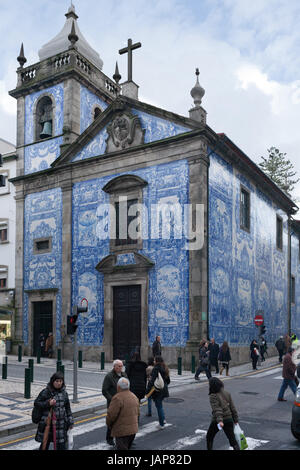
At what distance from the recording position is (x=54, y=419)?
6738 millimetres

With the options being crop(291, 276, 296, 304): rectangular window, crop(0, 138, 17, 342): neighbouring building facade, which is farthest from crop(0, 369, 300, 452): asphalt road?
crop(291, 276, 296, 304): rectangular window

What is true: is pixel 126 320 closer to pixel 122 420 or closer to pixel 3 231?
pixel 3 231

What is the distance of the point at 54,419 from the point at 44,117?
23.8 m

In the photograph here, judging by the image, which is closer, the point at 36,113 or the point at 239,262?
the point at 239,262

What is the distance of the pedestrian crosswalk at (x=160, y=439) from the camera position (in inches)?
331

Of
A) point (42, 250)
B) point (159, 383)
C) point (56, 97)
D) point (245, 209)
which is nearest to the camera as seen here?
point (159, 383)

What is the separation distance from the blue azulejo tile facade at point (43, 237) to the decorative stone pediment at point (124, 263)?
300 cm

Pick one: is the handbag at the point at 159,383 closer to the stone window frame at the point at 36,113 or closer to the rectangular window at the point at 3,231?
the stone window frame at the point at 36,113

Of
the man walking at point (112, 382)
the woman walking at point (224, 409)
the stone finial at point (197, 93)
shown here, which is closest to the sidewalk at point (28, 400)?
the man walking at point (112, 382)

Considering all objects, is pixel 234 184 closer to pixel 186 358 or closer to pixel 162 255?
pixel 162 255

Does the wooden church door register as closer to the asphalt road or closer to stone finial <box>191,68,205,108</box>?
the asphalt road

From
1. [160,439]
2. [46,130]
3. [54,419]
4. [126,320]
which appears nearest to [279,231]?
[126,320]

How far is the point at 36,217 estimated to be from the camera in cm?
2708
